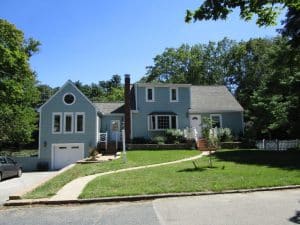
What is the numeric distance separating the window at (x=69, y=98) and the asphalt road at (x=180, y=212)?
24.5 metres

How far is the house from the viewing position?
3484 cm

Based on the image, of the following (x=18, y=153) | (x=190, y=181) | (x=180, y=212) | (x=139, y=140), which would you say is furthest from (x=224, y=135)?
(x=18, y=153)

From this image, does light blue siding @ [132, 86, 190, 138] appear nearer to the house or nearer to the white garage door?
the house

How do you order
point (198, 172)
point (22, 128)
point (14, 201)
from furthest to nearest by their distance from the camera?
1. point (22, 128)
2. point (198, 172)
3. point (14, 201)

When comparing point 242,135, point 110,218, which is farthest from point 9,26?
point 110,218

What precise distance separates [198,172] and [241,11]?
8952 mm

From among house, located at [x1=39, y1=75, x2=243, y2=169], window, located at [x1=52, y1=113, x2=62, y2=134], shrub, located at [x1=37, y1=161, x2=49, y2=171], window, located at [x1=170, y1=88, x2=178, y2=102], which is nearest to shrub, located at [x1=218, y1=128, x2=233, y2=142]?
house, located at [x1=39, y1=75, x2=243, y2=169]

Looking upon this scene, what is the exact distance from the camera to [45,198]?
11.9 metres

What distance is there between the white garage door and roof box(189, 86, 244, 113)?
1100cm

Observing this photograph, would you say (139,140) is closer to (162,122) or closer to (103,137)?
(162,122)

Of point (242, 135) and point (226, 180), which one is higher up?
point (242, 135)

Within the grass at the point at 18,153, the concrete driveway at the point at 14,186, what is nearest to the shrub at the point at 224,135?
the concrete driveway at the point at 14,186

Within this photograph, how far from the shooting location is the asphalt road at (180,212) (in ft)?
28.3

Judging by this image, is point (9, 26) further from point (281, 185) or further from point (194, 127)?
point (281, 185)
